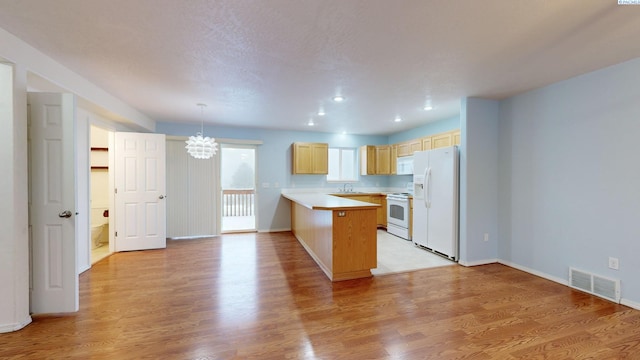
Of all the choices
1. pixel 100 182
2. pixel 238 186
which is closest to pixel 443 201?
pixel 238 186

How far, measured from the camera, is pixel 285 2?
1626 millimetres

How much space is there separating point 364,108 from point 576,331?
3.52 m

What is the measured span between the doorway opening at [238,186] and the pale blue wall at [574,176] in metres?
4.90

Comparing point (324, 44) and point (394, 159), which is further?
point (394, 159)

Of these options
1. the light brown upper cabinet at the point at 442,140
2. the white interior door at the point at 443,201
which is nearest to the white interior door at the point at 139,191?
the white interior door at the point at 443,201

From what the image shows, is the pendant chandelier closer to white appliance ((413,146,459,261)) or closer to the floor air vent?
white appliance ((413,146,459,261))

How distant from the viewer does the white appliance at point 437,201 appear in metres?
3.79

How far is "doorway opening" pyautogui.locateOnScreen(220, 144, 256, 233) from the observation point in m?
5.98

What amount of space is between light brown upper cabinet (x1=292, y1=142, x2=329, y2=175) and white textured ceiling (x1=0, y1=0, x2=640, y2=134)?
2.36 m

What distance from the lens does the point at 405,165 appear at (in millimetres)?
5785

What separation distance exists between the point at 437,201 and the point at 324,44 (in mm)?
3048

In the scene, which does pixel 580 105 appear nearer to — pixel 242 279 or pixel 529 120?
pixel 529 120

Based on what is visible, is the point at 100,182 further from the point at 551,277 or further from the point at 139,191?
the point at 551,277

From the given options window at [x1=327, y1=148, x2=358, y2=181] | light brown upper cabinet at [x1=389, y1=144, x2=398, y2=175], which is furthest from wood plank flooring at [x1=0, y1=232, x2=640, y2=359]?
window at [x1=327, y1=148, x2=358, y2=181]
